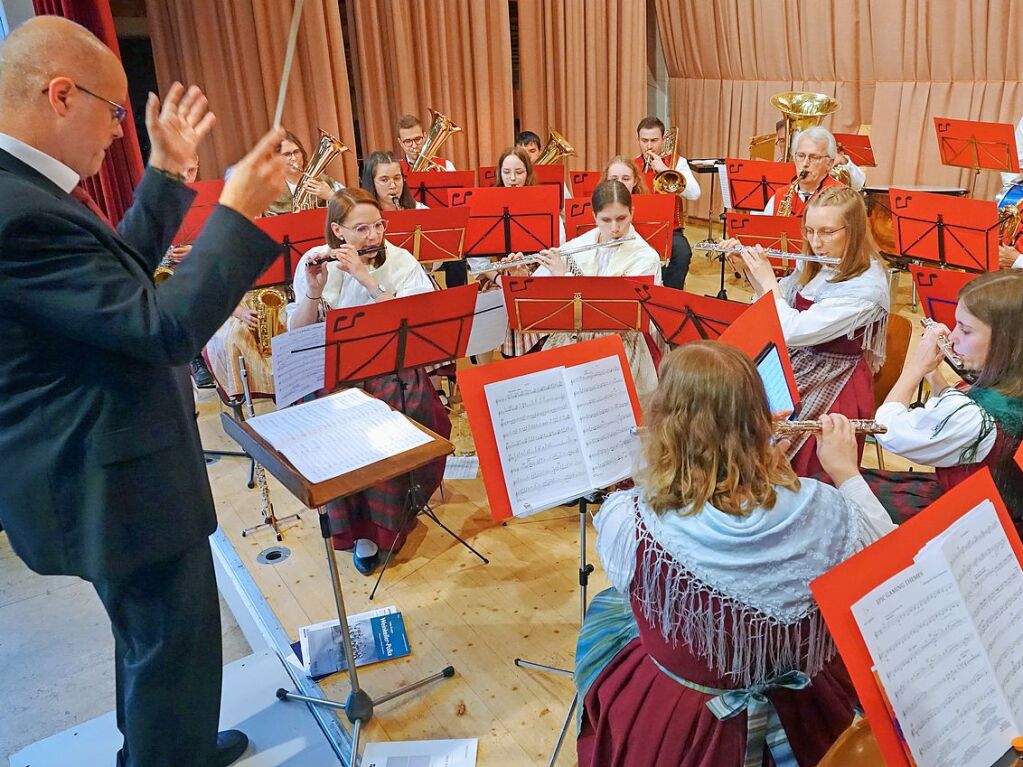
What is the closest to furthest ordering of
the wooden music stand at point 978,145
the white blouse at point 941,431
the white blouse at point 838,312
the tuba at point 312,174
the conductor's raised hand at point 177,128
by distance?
1. the conductor's raised hand at point 177,128
2. the white blouse at point 941,431
3. the white blouse at point 838,312
4. the tuba at point 312,174
5. the wooden music stand at point 978,145

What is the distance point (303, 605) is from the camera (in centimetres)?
299

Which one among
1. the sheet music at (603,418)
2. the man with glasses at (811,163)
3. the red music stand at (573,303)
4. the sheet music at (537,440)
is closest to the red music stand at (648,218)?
the man with glasses at (811,163)

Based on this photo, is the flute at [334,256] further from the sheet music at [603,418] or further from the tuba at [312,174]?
the tuba at [312,174]

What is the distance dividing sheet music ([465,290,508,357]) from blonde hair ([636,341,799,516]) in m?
1.58

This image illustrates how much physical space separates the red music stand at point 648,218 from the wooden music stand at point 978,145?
2974 mm

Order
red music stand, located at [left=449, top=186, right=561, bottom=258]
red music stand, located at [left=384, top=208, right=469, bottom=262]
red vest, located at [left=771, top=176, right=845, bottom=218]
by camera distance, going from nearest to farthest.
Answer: red music stand, located at [left=384, top=208, right=469, bottom=262]
red music stand, located at [left=449, top=186, right=561, bottom=258]
red vest, located at [left=771, top=176, right=845, bottom=218]

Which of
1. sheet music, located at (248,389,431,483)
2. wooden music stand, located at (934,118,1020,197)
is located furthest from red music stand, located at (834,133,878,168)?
sheet music, located at (248,389,431,483)

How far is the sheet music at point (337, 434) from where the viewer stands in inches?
77.6

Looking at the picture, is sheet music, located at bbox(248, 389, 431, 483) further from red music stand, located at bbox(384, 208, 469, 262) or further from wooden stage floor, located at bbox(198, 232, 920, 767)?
red music stand, located at bbox(384, 208, 469, 262)

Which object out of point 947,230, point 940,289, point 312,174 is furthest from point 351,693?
point 947,230

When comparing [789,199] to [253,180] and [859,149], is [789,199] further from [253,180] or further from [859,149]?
[253,180]

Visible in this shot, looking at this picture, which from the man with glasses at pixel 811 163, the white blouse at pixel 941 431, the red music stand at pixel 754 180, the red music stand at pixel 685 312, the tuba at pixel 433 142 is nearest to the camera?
the white blouse at pixel 941 431

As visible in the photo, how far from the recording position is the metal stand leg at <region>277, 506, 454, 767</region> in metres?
2.17

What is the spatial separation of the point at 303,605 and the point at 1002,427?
7.87 feet
